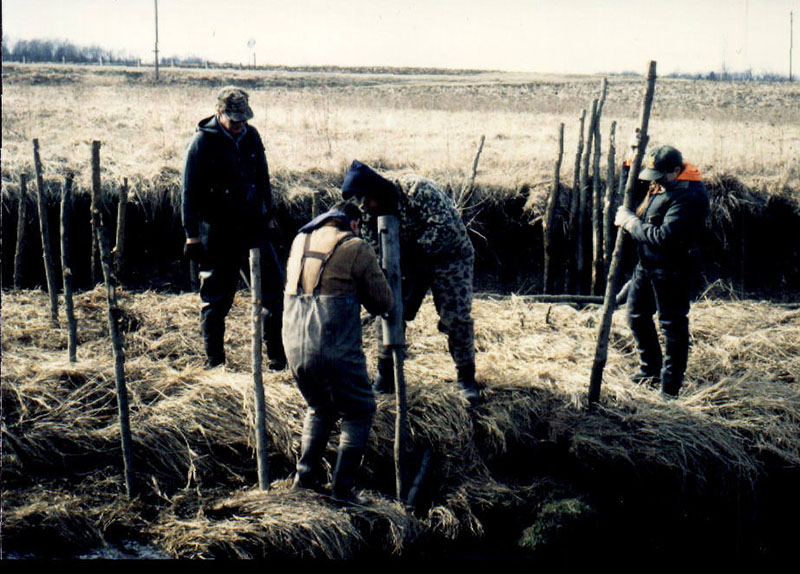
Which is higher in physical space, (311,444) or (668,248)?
(668,248)

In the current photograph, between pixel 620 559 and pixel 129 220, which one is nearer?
pixel 620 559

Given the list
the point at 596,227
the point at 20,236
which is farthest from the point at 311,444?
the point at 596,227

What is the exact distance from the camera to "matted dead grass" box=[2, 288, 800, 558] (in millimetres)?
3764

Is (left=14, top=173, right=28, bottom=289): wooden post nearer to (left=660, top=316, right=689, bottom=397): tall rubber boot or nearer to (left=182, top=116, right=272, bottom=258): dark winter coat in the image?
(left=182, top=116, right=272, bottom=258): dark winter coat

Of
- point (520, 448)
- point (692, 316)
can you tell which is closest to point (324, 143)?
A: point (692, 316)

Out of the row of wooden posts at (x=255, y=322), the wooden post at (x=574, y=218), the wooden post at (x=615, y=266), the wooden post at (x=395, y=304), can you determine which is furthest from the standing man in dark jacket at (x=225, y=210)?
the wooden post at (x=574, y=218)

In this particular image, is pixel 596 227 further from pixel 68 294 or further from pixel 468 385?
pixel 68 294

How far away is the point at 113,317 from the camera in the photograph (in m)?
3.69

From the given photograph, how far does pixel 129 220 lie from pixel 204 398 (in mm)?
3458

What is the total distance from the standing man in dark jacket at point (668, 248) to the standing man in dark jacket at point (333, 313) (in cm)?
178

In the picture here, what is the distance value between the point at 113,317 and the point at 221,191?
1.28 m

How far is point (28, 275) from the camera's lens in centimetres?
716

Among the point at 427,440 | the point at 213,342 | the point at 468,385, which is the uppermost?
the point at 213,342

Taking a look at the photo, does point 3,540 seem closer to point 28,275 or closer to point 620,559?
point 620,559
